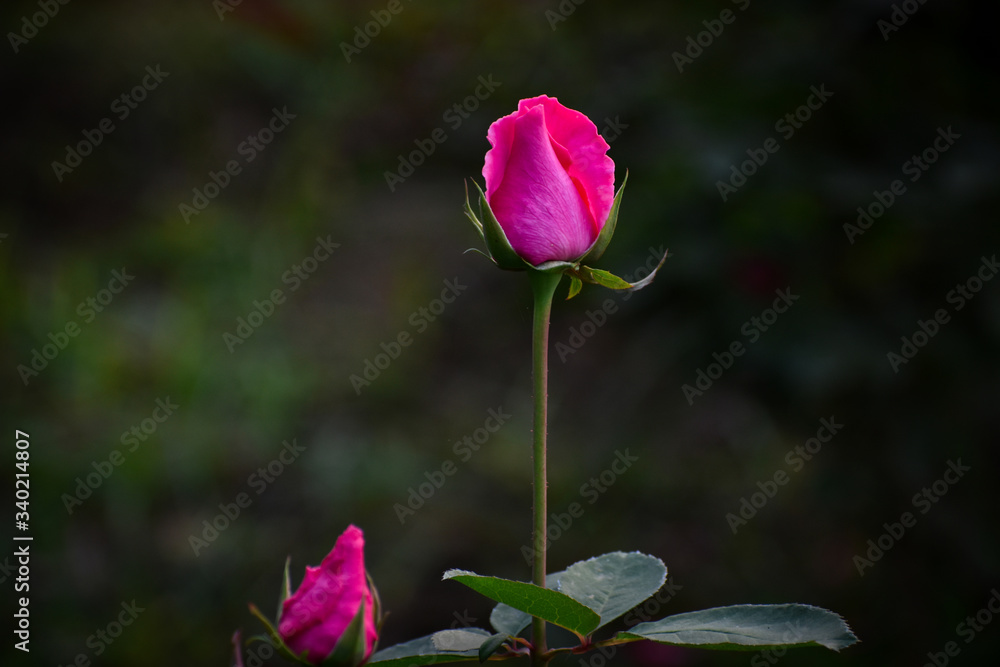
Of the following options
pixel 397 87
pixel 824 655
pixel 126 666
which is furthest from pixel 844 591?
pixel 397 87

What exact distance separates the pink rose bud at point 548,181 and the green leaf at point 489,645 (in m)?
0.25

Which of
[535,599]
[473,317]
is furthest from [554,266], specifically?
[473,317]

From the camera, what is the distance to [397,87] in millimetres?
3467

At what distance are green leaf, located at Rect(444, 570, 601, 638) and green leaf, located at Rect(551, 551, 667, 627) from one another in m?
0.06

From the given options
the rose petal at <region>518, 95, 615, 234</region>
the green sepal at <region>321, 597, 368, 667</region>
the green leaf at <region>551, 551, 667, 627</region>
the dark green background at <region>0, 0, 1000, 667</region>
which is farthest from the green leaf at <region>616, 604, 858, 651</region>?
the dark green background at <region>0, 0, 1000, 667</region>

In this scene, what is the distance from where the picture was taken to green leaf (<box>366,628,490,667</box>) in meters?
0.54

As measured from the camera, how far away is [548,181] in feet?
1.89

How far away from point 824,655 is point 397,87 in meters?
2.64

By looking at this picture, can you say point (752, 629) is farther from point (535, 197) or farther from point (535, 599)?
point (535, 197)

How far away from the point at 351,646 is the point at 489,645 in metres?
0.09

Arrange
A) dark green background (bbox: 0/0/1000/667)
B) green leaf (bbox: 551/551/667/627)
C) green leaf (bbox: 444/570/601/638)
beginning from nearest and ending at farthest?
green leaf (bbox: 444/570/601/638)
green leaf (bbox: 551/551/667/627)
dark green background (bbox: 0/0/1000/667)

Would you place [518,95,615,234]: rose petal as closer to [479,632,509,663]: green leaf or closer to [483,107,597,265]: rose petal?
[483,107,597,265]: rose petal

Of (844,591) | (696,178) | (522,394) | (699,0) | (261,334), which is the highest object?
(699,0)

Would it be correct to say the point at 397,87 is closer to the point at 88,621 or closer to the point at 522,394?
the point at 522,394
